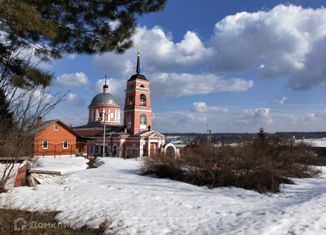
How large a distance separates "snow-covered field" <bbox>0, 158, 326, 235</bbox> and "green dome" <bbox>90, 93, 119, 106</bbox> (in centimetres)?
4439

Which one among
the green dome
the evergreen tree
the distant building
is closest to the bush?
the evergreen tree

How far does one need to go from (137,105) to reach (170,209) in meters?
41.9

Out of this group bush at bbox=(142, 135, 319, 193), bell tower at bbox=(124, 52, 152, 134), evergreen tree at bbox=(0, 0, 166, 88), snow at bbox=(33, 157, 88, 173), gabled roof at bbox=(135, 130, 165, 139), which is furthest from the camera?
bell tower at bbox=(124, 52, 152, 134)

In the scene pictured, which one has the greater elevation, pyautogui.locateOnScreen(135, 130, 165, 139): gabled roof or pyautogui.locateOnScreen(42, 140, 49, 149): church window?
pyautogui.locateOnScreen(135, 130, 165, 139): gabled roof

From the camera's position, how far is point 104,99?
2311 inches

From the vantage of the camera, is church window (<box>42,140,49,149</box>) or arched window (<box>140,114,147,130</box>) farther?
arched window (<box>140,114,147,130</box>)

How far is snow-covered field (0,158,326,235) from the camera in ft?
26.7

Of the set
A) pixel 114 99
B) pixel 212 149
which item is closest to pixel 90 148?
pixel 114 99

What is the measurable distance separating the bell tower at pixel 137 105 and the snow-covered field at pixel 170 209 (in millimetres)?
37053

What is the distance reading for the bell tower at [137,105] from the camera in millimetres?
51844

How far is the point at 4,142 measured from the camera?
8.91 meters

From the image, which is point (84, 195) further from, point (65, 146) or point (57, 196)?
point (65, 146)

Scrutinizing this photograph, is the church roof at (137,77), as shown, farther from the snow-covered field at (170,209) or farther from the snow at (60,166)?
the snow-covered field at (170,209)

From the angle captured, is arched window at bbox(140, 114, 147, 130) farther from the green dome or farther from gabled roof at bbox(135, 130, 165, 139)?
the green dome
